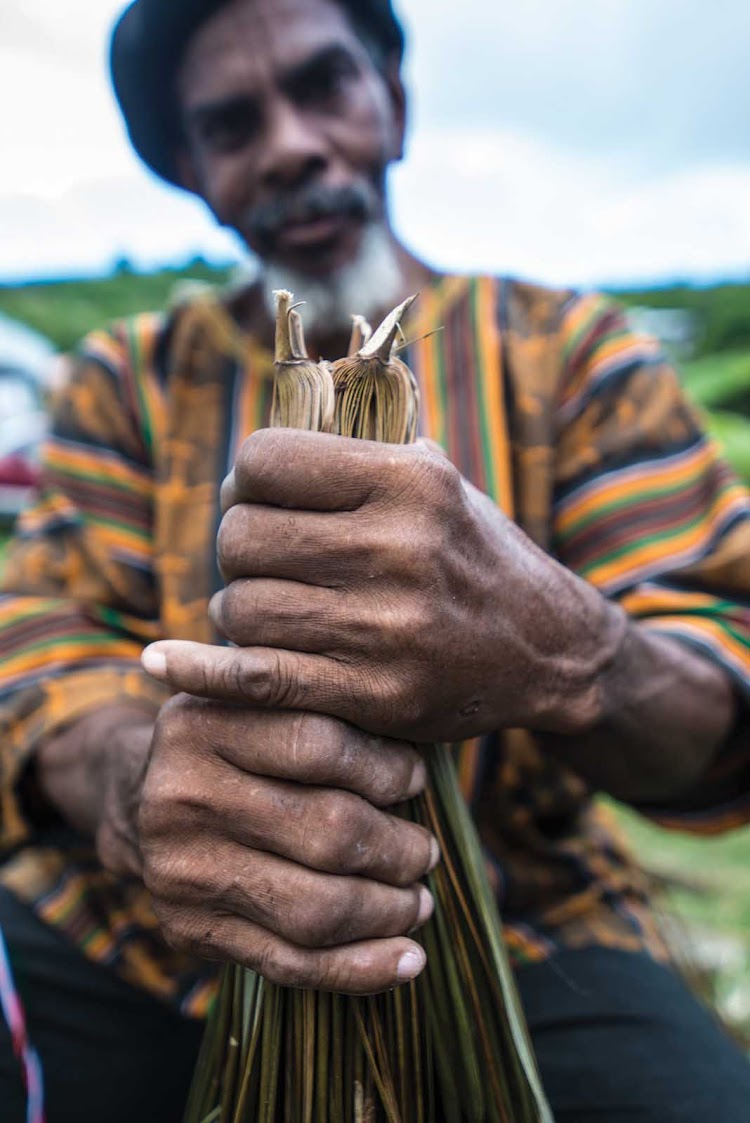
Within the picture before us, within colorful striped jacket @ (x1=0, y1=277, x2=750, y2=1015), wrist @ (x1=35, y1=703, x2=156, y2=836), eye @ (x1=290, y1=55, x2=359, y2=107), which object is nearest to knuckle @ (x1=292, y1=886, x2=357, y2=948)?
wrist @ (x1=35, y1=703, x2=156, y2=836)

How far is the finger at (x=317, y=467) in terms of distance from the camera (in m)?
0.75

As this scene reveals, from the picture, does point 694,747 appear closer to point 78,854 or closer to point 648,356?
point 648,356

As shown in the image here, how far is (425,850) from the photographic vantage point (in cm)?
84

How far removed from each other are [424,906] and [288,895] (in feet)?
0.43

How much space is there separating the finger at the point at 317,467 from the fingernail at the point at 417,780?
0.24 meters

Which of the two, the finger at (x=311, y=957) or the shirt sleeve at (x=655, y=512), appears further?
the shirt sleeve at (x=655, y=512)

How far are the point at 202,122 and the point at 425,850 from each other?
1.17 meters

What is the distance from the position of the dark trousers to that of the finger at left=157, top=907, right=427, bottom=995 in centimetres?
28

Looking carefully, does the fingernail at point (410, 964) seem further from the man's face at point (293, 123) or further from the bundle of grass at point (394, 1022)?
the man's face at point (293, 123)

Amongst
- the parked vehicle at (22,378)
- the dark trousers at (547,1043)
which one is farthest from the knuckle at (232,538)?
the parked vehicle at (22,378)

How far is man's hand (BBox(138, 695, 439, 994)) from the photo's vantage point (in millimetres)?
780

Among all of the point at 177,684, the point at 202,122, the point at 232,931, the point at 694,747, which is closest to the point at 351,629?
the point at 177,684

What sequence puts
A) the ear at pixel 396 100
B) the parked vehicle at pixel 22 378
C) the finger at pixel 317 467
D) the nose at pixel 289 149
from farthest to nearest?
1. the parked vehicle at pixel 22 378
2. the ear at pixel 396 100
3. the nose at pixel 289 149
4. the finger at pixel 317 467

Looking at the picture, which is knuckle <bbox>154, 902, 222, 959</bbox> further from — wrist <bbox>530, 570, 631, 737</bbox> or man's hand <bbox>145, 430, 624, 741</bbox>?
wrist <bbox>530, 570, 631, 737</bbox>
